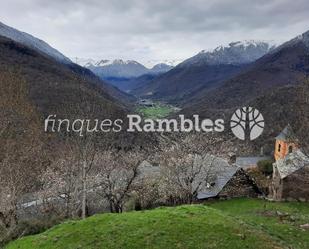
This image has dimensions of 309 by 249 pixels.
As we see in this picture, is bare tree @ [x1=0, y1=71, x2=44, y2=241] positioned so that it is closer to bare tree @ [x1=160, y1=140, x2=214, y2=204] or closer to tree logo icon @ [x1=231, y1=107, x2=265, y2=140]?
bare tree @ [x1=160, y1=140, x2=214, y2=204]

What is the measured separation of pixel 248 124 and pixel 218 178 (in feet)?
215

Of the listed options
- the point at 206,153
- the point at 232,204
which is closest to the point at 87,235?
the point at 206,153

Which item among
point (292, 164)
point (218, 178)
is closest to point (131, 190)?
point (218, 178)

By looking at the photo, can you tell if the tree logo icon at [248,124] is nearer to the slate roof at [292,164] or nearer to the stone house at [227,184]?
the stone house at [227,184]

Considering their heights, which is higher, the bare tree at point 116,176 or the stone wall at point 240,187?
the bare tree at point 116,176

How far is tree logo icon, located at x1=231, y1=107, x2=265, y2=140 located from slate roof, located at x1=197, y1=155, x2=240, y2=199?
5267 cm

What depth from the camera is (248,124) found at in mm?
112812

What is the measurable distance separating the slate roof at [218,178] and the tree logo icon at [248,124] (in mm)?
52675

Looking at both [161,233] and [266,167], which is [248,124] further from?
[161,233]

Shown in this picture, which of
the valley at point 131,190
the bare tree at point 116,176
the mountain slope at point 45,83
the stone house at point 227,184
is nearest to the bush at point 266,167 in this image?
the valley at point 131,190

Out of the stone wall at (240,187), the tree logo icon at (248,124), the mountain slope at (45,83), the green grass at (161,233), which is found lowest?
the stone wall at (240,187)

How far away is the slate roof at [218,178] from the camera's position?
159 ft

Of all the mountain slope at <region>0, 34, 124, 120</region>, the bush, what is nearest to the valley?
the mountain slope at <region>0, 34, 124, 120</region>

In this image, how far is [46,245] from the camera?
53.6 feet
